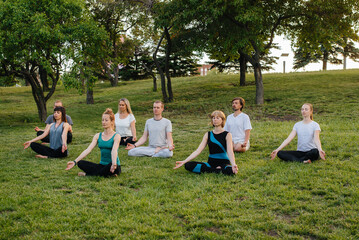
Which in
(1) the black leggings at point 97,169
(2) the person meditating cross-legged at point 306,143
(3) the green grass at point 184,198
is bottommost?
(3) the green grass at point 184,198

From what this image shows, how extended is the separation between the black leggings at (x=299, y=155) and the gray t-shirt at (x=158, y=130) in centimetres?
295

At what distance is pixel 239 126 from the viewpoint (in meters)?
8.84

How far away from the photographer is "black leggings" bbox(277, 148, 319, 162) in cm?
722

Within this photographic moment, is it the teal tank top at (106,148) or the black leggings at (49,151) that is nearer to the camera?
the teal tank top at (106,148)

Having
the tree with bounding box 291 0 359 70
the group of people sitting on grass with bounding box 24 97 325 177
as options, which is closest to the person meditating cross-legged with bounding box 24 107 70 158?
the group of people sitting on grass with bounding box 24 97 325 177

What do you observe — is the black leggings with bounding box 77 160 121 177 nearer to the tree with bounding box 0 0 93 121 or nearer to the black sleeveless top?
the black sleeveless top

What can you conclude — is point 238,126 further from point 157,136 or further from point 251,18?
point 251,18

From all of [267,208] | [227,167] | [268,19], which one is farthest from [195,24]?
[267,208]

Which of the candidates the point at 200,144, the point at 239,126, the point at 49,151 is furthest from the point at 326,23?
the point at 49,151

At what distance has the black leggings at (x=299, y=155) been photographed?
7.22m

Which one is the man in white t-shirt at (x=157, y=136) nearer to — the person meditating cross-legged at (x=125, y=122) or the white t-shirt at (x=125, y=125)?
the person meditating cross-legged at (x=125, y=122)

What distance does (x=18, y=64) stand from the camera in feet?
57.1

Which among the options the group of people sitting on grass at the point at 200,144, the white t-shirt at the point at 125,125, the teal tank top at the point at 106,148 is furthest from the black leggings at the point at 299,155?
the white t-shirt at the point at 125,125

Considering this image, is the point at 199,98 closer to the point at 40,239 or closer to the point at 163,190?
the point at 163,190
